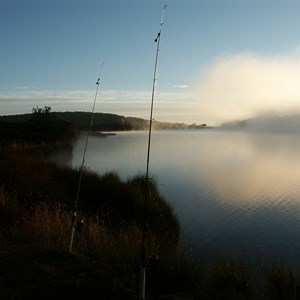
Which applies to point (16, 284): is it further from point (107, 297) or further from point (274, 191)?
point (274, 191)

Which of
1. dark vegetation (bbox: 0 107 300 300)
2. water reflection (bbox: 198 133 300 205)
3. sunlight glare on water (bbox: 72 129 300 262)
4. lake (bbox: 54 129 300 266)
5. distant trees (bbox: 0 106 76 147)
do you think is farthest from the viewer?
distant trees (bbox: 0 106 76 147)

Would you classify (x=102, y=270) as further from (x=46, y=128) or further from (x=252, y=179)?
(x=46, y=128)

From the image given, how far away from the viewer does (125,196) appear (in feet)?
55.3

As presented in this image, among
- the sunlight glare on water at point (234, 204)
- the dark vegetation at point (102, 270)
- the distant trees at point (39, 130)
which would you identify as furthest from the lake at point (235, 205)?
the distant trees at point (39, 130)

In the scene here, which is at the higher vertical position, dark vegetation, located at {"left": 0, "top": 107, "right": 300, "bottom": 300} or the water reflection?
dark vegetation, located at {"left": 0, "top": 107, "right": 300, "bottom": 300}

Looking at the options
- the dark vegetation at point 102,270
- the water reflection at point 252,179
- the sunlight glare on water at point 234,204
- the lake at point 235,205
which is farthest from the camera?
the water reflection at point 252,179

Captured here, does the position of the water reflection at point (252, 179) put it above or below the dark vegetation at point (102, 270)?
below

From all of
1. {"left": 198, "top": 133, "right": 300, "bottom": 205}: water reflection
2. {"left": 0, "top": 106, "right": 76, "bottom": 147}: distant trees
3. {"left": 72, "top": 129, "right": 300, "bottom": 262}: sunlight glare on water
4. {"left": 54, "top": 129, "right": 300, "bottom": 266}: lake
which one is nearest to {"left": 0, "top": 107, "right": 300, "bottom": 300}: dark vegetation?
{"left": 54, "top": 129, "right": 300, "bottom": 266}: lake

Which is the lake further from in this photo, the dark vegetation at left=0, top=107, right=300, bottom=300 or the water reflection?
the dark vegetation at left=0, top=107, right=300, bottom=300

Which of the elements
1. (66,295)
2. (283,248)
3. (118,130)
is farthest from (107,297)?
(118,130)

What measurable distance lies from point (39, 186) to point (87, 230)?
21.9ft

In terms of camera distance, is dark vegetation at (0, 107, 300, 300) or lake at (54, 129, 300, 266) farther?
lake at (54, 129, 300, 266)

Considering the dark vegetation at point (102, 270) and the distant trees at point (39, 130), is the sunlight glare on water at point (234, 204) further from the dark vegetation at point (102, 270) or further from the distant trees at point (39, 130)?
the distant trees at point (39, 130)

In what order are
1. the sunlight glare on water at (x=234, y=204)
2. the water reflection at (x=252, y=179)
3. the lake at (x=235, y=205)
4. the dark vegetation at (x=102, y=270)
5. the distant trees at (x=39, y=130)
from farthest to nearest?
the distant trees at (x=39, y=130) < the water reflection at (x=252, y=179) < the sunlight glare on water at (x=234, y=204) < the lake at (x=235, y=205) < the dark vegetation at (x=102, y=270)
